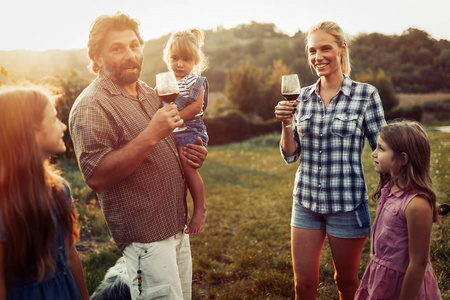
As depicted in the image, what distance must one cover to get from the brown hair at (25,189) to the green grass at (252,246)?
9.07ft

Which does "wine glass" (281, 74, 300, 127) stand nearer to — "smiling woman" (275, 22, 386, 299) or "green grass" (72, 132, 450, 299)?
"smiling woman" (275, 22, 386, 299)

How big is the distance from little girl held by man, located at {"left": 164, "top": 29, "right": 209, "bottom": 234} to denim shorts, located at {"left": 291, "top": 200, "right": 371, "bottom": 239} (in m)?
0.88

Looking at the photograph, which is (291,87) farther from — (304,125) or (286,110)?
(304,125)

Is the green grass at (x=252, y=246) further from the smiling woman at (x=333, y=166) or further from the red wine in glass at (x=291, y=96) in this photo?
the red wine in glass at (x=291, y=96)

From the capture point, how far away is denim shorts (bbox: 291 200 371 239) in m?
2.70

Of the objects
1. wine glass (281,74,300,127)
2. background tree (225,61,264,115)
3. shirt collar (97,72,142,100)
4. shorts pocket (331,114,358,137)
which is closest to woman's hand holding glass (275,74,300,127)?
wine glass (281,74,300,127)

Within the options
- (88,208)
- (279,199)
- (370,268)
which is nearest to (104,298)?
(370,268)

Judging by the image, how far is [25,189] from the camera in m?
1.66

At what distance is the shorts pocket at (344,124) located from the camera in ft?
8.98

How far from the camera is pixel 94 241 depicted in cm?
619

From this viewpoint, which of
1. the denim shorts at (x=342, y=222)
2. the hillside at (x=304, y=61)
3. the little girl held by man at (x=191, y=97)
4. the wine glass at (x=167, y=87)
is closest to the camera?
the wine glass at (x=167, y=87)

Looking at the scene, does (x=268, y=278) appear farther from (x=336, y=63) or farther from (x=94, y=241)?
(x=94, y=241)

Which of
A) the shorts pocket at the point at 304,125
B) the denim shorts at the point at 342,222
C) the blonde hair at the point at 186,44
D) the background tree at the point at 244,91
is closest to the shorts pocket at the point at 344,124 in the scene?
the shorts pocket at the point at 304,125

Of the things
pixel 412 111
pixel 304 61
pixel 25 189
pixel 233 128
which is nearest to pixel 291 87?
pixel 25 189
